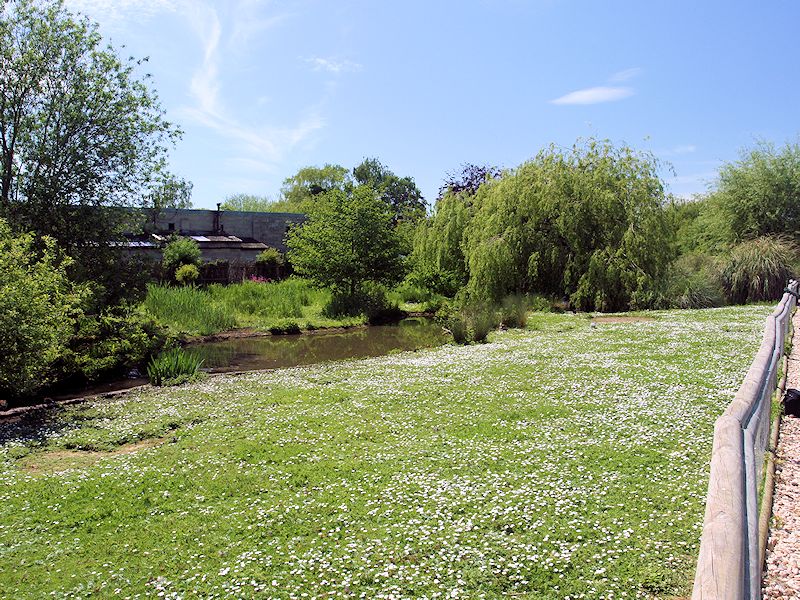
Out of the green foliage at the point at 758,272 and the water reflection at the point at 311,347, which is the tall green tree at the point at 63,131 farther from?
the green foliage at the point at 758,272

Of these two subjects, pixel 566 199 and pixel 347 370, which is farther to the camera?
pixel 566 199

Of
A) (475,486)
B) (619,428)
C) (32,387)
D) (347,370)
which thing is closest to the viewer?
(475,486)

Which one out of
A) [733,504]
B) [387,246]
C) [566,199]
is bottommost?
[733,504]

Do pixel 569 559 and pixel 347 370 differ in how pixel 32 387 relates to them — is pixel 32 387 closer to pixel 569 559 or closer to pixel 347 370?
pixel 347 370

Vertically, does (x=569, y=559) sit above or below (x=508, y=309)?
below

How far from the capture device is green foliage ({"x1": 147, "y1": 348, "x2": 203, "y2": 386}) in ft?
43.6

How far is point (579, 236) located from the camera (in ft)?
87.9

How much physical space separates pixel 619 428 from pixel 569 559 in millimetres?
3534

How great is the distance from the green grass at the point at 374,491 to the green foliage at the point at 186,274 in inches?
871

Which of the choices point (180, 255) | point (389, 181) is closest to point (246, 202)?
point (389, 181)

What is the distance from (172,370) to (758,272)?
86.1 feet

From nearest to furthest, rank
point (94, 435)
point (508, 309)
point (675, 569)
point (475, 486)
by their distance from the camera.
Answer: point (675, 569) < point (475, 486) < point (94, 435) < point (508, 309)

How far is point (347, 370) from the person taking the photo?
13.7 meters

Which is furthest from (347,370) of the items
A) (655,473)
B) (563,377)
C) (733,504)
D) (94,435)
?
(733,504)
